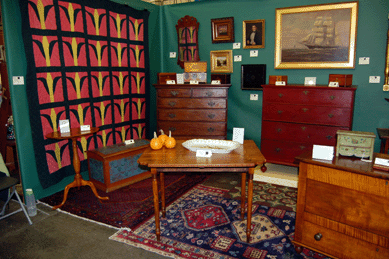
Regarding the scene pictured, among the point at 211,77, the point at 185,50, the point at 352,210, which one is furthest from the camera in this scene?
the point at 185,50

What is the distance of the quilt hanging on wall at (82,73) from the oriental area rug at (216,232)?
183 cm

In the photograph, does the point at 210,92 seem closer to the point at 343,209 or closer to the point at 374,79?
the point at 374,79

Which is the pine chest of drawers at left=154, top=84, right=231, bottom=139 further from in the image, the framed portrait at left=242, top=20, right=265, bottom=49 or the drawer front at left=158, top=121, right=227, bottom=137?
the framed portrait at left=242, top=20, right=265, bottom=49

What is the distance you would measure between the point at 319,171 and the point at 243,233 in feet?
3.80

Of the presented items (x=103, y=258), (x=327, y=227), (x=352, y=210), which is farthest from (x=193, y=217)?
(x=352, y=210)

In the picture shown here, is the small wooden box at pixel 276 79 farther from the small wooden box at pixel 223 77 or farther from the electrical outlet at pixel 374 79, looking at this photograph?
the electrical outlet at pixel 374 79

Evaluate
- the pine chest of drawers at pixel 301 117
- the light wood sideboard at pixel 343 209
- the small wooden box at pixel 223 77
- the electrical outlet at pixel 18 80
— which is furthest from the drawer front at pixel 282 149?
the electrical outlet at pixel 18 80

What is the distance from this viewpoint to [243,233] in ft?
10.1

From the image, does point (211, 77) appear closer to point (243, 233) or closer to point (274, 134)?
point (274, 134)

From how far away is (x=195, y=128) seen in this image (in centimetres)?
516

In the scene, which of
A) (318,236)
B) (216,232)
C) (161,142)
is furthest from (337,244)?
(161,142)

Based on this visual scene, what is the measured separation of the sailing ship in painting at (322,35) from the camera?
186 inches

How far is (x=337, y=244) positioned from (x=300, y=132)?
2.39 metres

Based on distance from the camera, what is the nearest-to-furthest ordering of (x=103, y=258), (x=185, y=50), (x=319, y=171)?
1. (x=319, y=171)
2. (x=103, y=258)
3. (x=185, y=50)
